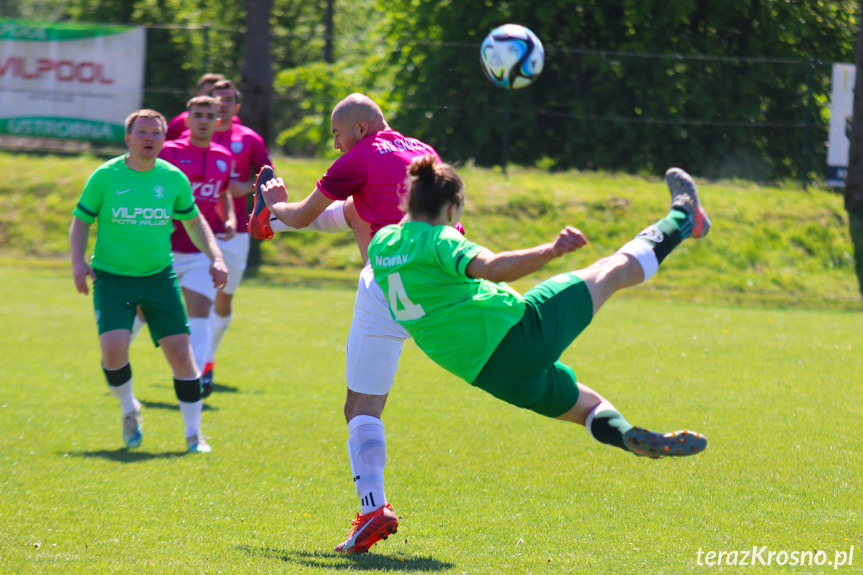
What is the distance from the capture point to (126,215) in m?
6.34

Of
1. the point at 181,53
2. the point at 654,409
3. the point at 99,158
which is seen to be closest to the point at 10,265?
the point at 99,158

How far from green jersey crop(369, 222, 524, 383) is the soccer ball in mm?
3964

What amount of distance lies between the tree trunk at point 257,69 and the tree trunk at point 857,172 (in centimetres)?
1129

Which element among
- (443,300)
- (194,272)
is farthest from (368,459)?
(194,272)

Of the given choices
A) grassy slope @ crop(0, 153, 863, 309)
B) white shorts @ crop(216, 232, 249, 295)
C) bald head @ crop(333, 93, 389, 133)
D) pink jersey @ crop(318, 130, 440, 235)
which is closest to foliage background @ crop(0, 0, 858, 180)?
grassy slope @ crop(0, 153, 863, 309)

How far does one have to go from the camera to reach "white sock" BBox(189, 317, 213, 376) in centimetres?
824

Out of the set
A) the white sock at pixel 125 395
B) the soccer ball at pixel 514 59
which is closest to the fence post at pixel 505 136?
the soccer ball at pixel 514 59

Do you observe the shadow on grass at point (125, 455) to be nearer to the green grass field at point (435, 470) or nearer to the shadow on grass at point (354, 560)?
the green grass field at point (435, 470)

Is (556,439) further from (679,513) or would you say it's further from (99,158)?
(99,158)

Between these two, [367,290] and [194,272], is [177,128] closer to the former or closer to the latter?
[194,272]

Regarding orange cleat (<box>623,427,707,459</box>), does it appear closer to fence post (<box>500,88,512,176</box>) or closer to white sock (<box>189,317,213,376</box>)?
white sock (<box>189,317,213,376</box>)

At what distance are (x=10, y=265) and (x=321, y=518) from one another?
48.6 feet

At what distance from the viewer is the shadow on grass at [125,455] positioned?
6.24 metres

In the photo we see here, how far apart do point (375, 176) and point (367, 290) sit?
0.60m
